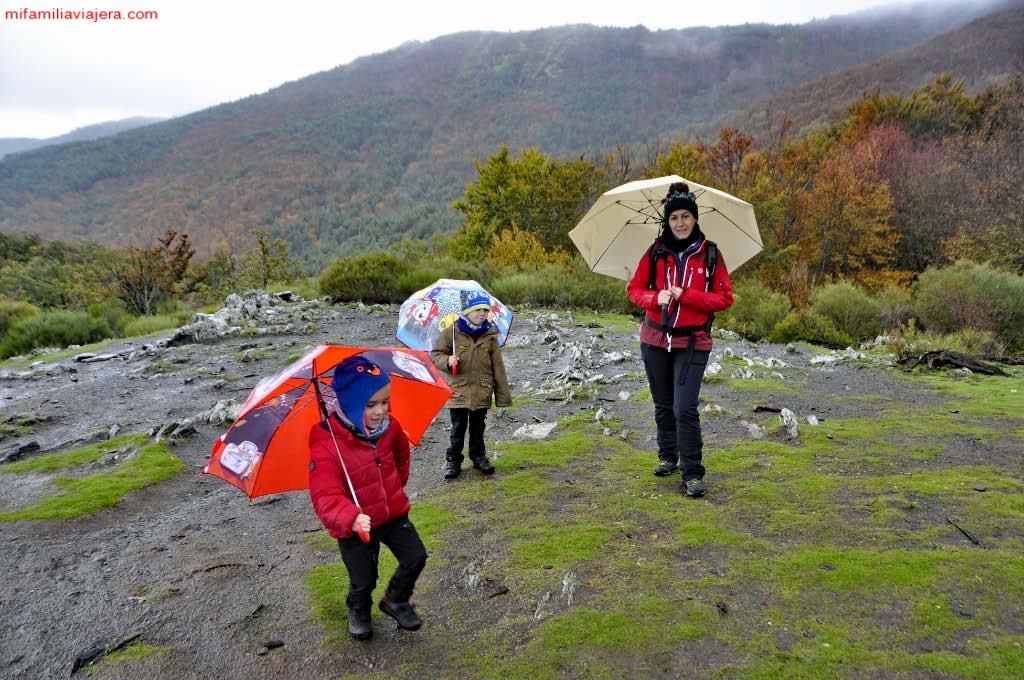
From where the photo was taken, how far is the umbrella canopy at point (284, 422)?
2.53 metres

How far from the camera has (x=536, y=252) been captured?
26.2 m

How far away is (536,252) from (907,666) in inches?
968

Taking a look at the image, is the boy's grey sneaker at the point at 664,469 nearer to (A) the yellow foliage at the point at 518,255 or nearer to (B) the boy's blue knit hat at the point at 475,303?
(B) the boy's blue knit hat at the point at 475,303

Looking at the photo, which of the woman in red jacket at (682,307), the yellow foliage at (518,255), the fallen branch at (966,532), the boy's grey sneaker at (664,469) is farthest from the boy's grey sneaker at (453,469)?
the yellow foliage at (518,255)

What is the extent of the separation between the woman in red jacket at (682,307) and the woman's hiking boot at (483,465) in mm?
1573

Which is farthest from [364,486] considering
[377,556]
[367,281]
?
[367,281]

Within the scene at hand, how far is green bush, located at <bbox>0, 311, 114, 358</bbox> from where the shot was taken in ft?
47.3

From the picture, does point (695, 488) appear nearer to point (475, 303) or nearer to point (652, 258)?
point (652, 258)

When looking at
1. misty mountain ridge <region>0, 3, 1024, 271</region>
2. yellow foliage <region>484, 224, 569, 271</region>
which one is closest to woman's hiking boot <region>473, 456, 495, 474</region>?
yellow foliage <region>484, 224, 569, 271</region>

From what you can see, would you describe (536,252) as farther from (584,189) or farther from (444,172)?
(444,172)

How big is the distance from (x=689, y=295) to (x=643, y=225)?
1.06 meters

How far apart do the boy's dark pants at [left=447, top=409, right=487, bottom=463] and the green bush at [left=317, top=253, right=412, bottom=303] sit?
14155 mm

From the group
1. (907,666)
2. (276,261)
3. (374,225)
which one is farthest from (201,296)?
(374,225)

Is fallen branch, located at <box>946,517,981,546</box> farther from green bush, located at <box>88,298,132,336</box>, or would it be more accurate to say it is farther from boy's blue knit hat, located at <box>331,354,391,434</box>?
green bush, located at <box>88,298,132,336</box>
